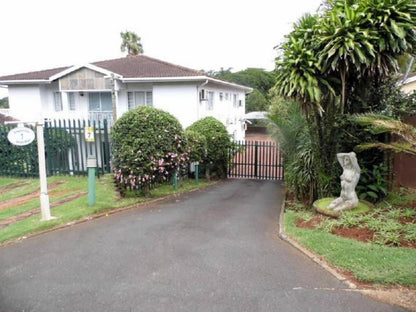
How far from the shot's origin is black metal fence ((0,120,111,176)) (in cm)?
1106

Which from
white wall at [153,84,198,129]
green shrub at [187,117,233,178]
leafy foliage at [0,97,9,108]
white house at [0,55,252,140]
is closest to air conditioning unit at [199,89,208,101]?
white house at [0,55,252,140]

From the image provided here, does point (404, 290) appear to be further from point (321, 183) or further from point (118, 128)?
point (118, 128)

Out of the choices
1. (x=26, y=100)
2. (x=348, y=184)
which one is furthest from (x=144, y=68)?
(x=348, y=184)

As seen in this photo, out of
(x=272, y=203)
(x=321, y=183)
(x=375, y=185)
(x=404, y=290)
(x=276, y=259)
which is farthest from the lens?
(x=272, y=203)

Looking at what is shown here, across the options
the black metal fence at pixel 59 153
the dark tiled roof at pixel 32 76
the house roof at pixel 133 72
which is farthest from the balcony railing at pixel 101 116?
the black metal fence at pixel 59 153

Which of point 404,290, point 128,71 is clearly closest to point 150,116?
point 404,290

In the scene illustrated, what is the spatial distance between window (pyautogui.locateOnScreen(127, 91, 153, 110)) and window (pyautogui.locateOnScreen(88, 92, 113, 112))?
1341mm

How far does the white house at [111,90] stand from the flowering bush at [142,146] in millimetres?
7032

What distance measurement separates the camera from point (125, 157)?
27.8ft

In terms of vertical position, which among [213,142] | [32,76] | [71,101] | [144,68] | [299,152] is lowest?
[299,152]

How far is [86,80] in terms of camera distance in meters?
16.8

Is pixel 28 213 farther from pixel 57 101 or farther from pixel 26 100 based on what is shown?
pixel 26 100

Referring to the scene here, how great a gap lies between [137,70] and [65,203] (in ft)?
36.1

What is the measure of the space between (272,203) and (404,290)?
532cm
